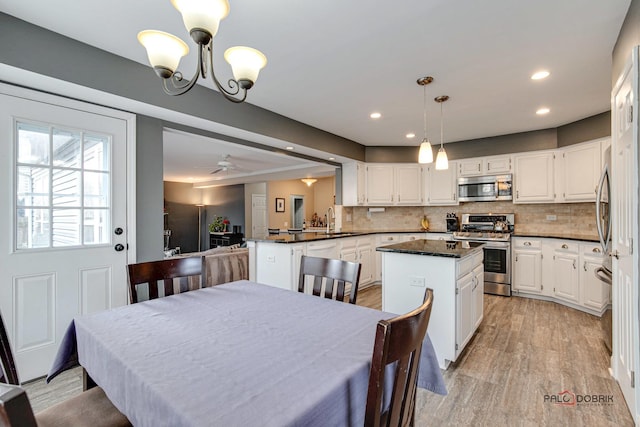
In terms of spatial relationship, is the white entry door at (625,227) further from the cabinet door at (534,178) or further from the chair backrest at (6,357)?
the chair backrest at (6,357)

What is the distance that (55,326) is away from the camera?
7.33 ft

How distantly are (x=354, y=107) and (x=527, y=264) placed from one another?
10.6ft

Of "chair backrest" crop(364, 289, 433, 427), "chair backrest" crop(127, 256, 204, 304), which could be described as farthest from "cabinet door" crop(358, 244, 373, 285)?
"chair backrest" crop(364, 289, 433, 427)

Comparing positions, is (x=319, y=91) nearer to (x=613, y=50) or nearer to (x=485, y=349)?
(x=613, y=50)

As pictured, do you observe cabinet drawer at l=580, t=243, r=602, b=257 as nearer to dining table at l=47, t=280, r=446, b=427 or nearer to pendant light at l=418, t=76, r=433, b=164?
pendant light at l=418, t=76, r=433, b=164

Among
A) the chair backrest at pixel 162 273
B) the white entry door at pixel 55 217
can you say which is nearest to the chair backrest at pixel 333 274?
the chair backrest at pixel 162 273

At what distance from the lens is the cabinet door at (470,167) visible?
15.8 feet

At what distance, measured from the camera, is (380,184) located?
5.31 m

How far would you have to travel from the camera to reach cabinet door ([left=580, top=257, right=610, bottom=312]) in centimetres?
338

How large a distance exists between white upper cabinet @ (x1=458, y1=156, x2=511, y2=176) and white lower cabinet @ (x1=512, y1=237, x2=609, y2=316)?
3.59ft

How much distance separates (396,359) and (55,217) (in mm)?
2631

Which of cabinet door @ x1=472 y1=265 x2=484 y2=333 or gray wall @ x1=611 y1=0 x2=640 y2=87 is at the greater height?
gray wall @ x1=611 y1=0 x2=640 y2=87

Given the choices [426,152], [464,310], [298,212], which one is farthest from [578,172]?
[298,212]

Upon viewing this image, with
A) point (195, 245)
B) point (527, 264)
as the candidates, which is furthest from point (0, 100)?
point (195, 245)
